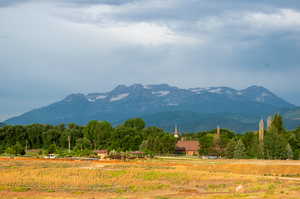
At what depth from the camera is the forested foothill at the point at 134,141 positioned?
12088 centimetres

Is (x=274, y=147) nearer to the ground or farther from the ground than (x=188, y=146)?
nearer to the ground

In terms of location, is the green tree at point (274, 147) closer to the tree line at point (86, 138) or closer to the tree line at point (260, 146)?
the tree line at point (260, 146)

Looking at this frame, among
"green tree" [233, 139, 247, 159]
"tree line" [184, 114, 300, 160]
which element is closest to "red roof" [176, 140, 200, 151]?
"tree line" [184, 114, 300, 160]

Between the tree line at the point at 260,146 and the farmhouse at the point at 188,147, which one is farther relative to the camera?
the farmhouse at the point at 188,147

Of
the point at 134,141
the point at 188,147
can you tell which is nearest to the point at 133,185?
the point at 134,141

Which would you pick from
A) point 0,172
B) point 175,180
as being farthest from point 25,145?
point 175,180

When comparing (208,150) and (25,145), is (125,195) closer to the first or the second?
(208,150)

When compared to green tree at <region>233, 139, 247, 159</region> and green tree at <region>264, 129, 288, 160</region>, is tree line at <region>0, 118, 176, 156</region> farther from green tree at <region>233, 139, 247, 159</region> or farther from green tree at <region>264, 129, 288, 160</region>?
green tree at <region>264, 129, 288, 160</region>

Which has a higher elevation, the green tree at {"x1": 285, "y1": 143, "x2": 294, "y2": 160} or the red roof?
the red roof

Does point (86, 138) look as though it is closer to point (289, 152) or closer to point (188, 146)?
point (188, 146)

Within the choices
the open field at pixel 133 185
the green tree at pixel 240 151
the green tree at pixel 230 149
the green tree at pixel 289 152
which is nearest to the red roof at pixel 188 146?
the green tree at pixel 230 149

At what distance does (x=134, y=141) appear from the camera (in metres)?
151

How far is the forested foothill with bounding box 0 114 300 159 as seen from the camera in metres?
121

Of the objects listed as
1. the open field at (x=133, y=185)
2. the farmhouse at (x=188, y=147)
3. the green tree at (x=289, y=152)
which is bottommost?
the open field at (x=133, y=185)
